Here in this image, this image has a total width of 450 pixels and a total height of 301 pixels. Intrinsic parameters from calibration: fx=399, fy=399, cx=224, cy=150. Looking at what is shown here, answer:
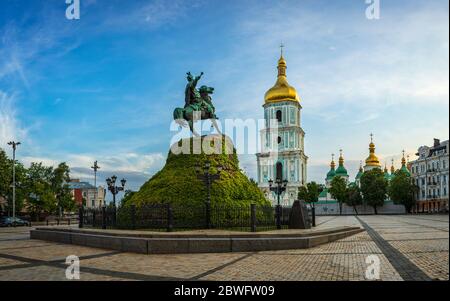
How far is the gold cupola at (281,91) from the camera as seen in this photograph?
81188 millimetres

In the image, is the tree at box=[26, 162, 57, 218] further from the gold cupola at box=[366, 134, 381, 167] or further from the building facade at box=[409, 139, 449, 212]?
the gold cupola at box=[366, 134, 381, 167]

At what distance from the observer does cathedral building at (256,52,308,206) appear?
79.3 m

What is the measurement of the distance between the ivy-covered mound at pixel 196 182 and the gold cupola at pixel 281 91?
60.0m

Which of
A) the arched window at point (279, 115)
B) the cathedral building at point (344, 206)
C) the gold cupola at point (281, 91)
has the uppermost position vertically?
the gold cupola at point (281, 91)

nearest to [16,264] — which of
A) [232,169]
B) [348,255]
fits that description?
[348,255]

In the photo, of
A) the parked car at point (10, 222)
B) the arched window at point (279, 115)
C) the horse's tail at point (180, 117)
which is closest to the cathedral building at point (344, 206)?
the arched window at point (279, 115)

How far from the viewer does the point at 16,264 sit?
11.5 metres

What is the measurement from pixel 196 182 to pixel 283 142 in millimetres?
62595

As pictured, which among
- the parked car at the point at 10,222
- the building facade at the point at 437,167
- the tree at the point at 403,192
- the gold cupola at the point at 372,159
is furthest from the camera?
the gold cupola at the point at 372,159

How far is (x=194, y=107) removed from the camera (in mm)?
22516

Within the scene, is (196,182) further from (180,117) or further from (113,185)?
(113,185)

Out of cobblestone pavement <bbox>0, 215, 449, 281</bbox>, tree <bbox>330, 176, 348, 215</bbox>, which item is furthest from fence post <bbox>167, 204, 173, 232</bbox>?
tree <bbox>330, 176, 348, 215</bbox>

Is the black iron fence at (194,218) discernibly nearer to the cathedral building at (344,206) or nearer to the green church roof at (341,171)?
the cathedral building at (344,206)
